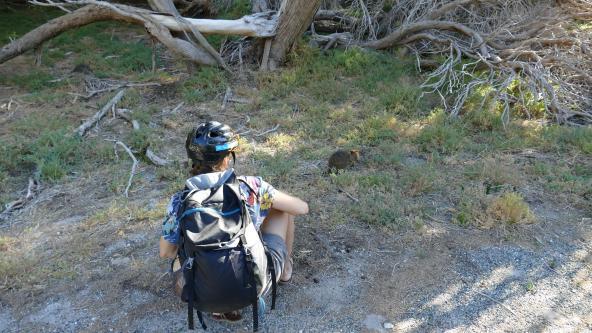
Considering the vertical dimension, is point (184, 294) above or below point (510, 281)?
above

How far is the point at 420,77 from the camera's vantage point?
296 inches

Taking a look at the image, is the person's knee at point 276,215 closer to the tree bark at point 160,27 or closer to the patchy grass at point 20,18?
the tree bark at point 160,27

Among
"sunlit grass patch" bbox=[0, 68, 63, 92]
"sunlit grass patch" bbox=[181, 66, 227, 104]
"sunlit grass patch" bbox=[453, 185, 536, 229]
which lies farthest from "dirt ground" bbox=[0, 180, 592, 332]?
"sunlit grass patch" bbox=[0, 68, 63, 92]

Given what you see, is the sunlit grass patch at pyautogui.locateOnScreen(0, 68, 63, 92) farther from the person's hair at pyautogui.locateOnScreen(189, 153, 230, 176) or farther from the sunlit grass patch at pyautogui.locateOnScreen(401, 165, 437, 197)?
Answer: the person's hair at pyautogui.locateOnScreen(189, 153, 230, 176)

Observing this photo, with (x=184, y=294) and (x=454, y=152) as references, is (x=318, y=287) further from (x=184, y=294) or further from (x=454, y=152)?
(x=454, y=152)

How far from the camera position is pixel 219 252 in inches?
110

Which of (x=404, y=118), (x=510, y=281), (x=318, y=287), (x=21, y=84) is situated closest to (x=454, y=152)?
(x=404, y=118)

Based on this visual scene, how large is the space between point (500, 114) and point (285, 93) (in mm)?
2537

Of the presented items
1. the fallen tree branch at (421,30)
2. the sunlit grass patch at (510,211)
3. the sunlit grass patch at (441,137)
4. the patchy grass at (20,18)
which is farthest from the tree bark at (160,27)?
the sunlit grass patch at (510,211)

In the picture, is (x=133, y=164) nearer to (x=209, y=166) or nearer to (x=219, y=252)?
(x=209, y=166)

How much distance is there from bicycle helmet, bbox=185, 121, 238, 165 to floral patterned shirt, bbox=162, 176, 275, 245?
0.67ft

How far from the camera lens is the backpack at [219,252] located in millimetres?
2787

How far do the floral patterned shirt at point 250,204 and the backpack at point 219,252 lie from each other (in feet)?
0.35

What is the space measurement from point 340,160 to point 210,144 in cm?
233
